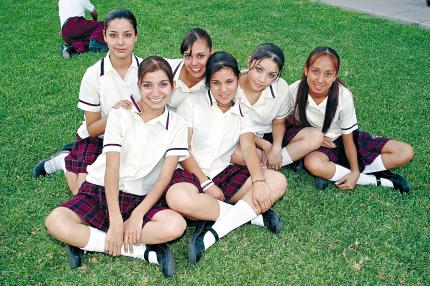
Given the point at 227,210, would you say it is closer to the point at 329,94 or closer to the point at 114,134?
the point at 114,134

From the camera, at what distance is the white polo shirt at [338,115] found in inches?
113

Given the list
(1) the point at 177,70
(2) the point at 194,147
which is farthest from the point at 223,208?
(1) the point at 177,70

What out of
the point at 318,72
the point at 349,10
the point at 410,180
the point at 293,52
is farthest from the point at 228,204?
the point at 349,10

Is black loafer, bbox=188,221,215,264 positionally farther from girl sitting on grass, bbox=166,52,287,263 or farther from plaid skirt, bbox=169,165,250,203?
plaid skirt, bbox=169,165,250,203

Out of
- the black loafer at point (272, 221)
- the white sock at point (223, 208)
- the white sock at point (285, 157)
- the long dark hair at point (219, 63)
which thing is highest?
the long dark hair at point (219, 63)

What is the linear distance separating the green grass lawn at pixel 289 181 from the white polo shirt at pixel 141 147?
382 mm

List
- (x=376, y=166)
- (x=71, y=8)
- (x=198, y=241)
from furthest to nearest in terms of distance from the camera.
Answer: (x=71, y=8)
(x=376, y=166)
(x=198, y=241)

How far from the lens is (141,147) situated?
2389mm

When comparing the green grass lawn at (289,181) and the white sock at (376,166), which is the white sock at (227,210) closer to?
the green grass lawn at (289,181)

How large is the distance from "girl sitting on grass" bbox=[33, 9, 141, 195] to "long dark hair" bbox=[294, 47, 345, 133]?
101cm

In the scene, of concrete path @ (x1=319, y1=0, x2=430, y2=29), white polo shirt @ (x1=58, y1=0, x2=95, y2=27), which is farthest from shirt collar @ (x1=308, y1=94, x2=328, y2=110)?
concrete path @ (x1=319, y1=0, x2=430, y2=29)

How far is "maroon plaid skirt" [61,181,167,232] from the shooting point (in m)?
2.27

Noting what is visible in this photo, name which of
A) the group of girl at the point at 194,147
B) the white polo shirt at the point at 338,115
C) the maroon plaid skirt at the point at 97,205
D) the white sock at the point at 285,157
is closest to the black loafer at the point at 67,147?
the group of girl at the point at 194,147

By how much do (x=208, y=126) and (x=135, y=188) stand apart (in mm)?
538
